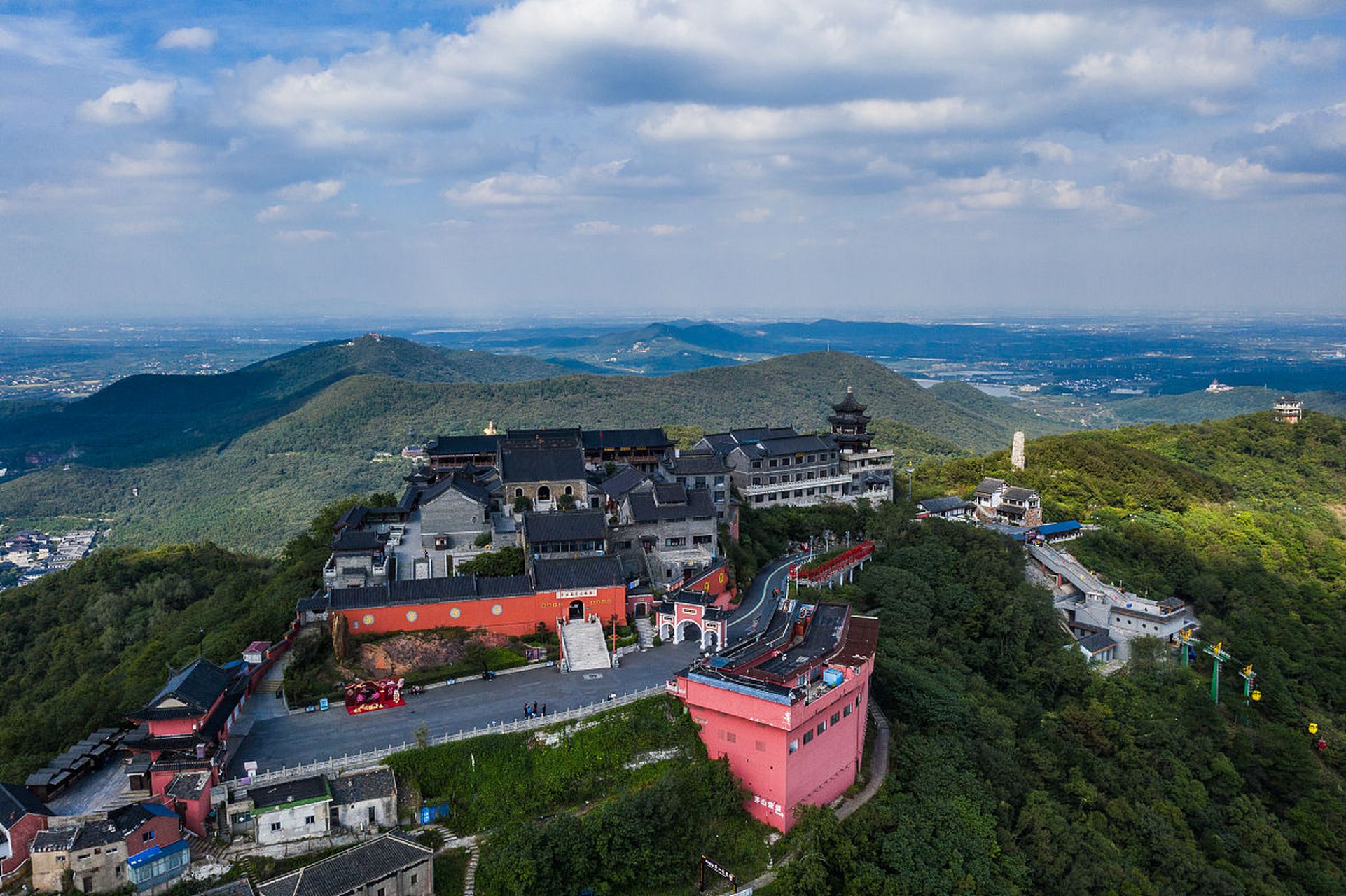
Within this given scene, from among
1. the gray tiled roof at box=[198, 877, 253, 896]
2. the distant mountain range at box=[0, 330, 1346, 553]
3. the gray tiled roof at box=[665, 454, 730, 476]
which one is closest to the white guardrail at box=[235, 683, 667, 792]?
the gray tiled roof at box=[198, 877, 253, 896]

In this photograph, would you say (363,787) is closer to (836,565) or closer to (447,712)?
(447,712)

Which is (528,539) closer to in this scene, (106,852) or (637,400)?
(106,852)

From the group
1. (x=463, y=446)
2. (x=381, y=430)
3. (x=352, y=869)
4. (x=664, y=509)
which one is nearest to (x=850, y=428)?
(x=664, y=509)

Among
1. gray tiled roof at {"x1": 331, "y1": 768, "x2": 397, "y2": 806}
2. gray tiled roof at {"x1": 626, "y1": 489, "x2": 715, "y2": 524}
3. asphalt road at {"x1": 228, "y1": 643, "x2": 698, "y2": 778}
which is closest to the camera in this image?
gray tiled roof at {"x1": 331, "y1": 768, "x2": 397, "y2": 806}

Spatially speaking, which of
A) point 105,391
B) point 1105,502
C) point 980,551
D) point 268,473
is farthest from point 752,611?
point 105,391

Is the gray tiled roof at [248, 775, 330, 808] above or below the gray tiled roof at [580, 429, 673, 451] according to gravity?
below

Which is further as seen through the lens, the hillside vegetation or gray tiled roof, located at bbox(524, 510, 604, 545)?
the hillside vegetation

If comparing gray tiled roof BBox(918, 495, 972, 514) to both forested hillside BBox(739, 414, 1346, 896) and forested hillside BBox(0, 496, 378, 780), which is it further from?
forested hillside BBox(0, 496, 378, 780)
